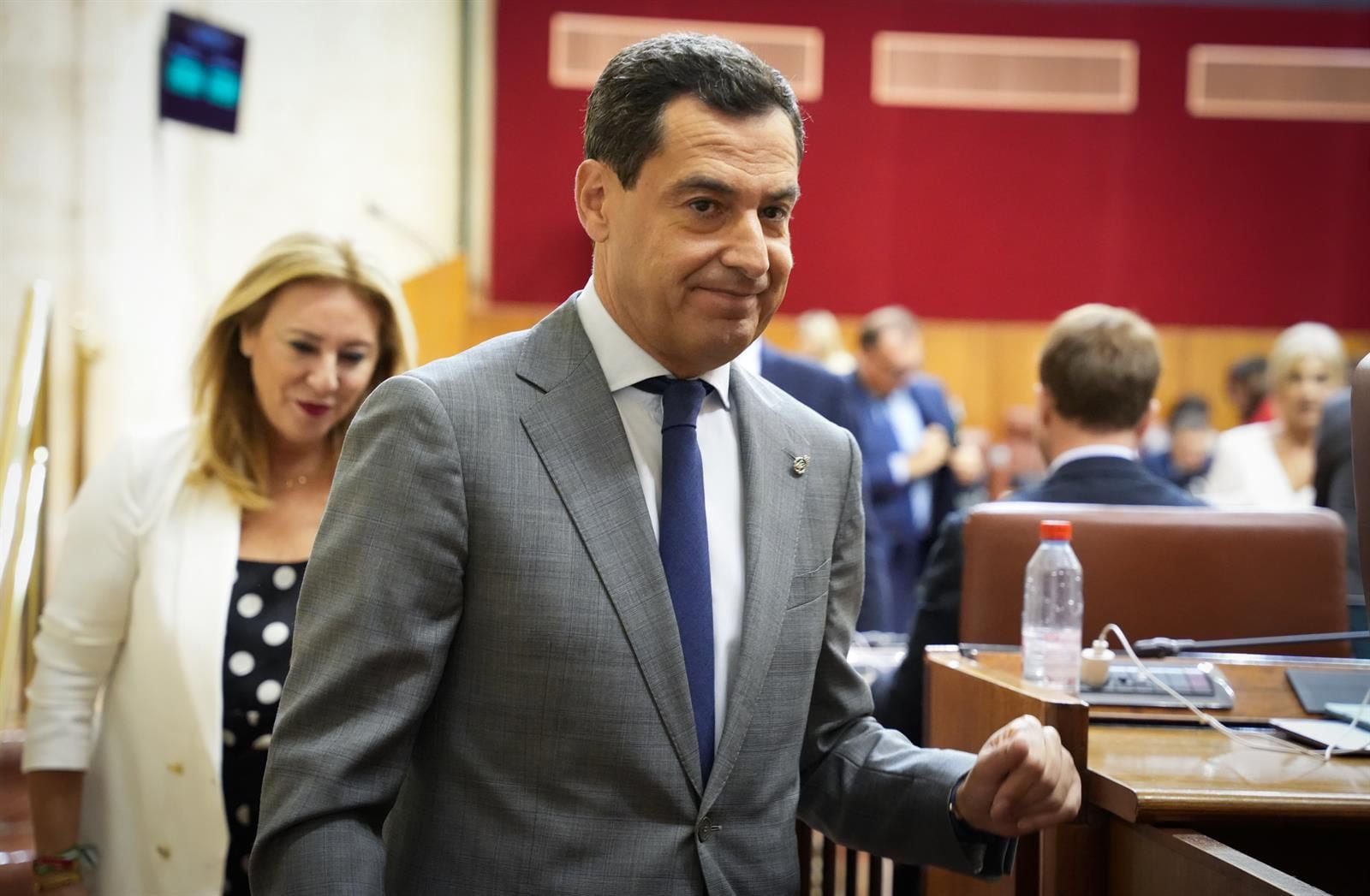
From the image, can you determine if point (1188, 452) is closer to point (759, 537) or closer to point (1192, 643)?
point (1192, 643)

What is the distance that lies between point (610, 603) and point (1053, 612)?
39.2 inches

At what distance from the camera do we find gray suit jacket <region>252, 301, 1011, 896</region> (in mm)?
1204


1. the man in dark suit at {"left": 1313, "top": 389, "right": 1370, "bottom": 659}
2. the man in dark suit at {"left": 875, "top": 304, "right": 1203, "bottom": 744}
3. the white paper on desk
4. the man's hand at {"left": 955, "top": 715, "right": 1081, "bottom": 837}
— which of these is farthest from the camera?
the man in dark suit at {"left": 1313, "top": 389, "right": 1370, "bottom": 659}

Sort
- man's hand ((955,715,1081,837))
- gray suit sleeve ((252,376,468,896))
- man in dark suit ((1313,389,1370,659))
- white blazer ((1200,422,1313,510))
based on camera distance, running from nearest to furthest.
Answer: gray suit sleeve ((252,376,468,896)) → man's hand ((955,715,1081,837)) → man in dark suit ((1313,389,1370,659)) → white blazer ((1200,422,1313,510))

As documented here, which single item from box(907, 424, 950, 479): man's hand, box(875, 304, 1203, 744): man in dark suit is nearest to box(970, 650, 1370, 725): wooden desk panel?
box(875, 304, 1203, 744): man in dark suit

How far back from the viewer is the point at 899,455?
4.95 m

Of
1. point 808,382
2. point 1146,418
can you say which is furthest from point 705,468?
point 808,382

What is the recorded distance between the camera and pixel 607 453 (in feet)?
4.36

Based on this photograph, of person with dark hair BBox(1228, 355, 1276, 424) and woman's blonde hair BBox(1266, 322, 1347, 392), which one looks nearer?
woman's blonde hair BBox(1266, 322, 1347, 392)

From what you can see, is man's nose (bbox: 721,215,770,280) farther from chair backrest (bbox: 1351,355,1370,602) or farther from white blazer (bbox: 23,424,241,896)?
white blazer (bbox: 23,424,241,896)

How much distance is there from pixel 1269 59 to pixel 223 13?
21.5ft

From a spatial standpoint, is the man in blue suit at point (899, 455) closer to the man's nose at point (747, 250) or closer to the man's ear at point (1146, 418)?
the man's ear at point (1146, 418)

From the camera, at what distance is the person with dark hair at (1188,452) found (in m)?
6.55

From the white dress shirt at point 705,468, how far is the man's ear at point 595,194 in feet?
0.21
